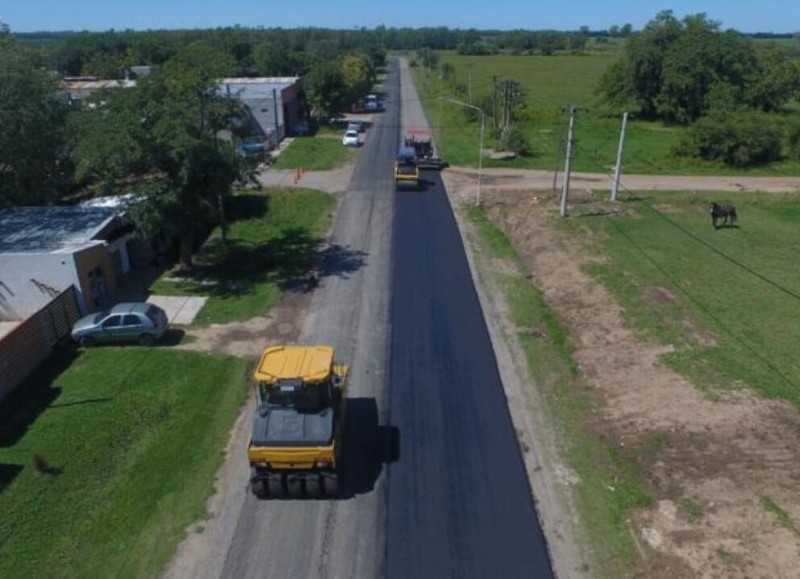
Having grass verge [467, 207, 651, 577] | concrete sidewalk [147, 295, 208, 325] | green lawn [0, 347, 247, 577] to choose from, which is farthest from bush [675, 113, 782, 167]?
green lawn [0, 347, 247, 577]

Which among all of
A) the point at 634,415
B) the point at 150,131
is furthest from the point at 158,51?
the point at 634,415

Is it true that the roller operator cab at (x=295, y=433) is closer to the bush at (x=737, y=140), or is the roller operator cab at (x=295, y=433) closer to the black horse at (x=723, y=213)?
the black horse at (x=723, y=213)

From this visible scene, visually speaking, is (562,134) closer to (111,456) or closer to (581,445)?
(581,445)

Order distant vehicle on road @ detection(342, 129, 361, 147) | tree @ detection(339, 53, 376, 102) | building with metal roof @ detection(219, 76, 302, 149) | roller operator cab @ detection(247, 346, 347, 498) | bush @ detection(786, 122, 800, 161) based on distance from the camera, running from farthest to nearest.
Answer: tree @ detection(339, 53, 376, 102)
building with metal roof @ detection(219, 76, 302, 149)
distant vehicle on road @ detection(342, 129, 361, 147)
bush @ detection(786, 122, 800, 161)
roller operator cab @ detection(247, 346, 347, 498)

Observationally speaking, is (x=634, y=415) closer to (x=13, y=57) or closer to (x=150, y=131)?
(x=150, y=131)

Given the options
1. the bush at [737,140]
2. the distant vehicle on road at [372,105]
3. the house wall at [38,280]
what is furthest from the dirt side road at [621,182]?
→ the distant vehicle on road at [372,105]

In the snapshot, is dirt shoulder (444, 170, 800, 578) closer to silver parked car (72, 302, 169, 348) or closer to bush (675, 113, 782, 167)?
silver parked car (72, 302, 169, 348)

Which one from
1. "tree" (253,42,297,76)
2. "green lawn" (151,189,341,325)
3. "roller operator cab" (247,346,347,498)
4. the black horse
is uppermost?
"tree" (253,42,297,76)

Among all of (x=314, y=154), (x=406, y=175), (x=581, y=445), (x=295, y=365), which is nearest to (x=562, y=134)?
(x=314, y=154)
